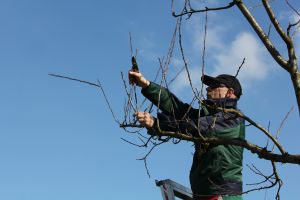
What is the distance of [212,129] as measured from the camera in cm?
402

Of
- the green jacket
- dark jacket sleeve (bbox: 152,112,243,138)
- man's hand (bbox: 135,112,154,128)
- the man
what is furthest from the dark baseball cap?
man's hand (bbox: 135,112,154,128)

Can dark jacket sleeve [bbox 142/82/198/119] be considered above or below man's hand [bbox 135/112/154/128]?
above

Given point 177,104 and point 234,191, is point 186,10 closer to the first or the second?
point 177,104

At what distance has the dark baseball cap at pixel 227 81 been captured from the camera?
15.1 feet

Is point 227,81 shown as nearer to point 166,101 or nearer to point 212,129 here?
point 166,101

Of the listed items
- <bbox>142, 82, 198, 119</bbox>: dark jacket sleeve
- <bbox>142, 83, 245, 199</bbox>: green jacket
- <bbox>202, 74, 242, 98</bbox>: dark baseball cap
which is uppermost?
<bbox>202, 74, 242, 98</bbox>: dark baseball cap

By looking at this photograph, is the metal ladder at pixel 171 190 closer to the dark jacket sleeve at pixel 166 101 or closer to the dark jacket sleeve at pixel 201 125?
the dark jacket sleeve at pixel 166 101

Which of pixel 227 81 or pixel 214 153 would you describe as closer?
pixel 214 153

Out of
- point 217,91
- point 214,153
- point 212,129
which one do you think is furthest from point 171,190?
point 212,129

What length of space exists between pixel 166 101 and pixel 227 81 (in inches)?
20.7

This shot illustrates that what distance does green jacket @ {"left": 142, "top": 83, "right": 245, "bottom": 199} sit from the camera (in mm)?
4133

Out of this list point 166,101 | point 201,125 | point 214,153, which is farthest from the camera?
point 166,101

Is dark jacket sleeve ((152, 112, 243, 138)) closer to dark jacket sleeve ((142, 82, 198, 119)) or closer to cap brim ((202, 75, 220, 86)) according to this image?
dark jacket sleeve ((142, 82, 198, 119))

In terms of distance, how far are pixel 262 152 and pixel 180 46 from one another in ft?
2.90
